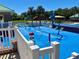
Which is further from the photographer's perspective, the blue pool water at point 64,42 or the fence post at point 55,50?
the blue pool water at point 64,42

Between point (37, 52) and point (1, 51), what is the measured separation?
182 inches

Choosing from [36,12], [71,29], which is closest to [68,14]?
[36,12]

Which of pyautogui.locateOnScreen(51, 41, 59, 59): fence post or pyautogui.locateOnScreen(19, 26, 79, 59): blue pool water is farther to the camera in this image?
pyautogui.locateOnScreen(19, 26, 79, 59): blue pool water

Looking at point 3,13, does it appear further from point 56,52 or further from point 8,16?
point 56,52

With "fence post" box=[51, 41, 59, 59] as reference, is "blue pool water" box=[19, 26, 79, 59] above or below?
below

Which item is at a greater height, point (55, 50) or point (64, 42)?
point (55, 50)

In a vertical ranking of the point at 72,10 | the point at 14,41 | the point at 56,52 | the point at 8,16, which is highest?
the point at 72,10

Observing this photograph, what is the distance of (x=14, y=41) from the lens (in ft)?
20.9

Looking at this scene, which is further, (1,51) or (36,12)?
(36,12)

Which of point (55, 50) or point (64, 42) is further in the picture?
point (64, 42)

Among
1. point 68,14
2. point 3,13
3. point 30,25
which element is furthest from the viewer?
point 68,14

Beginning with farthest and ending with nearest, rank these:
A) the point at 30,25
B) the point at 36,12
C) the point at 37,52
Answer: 1. the point at 36,12
2. the point at 30,25
3. the point at 37,52

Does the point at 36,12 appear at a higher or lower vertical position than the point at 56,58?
higher

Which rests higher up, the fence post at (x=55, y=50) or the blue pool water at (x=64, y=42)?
the fence post at (x=55, y=50)
